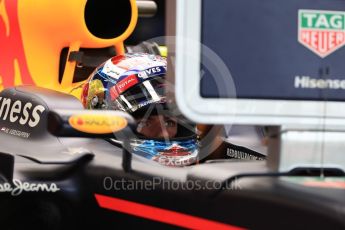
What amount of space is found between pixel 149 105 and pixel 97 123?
0.64m

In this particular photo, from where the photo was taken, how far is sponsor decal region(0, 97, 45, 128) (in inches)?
55.5

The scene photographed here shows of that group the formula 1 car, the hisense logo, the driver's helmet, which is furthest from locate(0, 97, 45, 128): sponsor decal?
the hisense logo

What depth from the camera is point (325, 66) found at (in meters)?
0.93

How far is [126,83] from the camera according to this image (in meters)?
1.63

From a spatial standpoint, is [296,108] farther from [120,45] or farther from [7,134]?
[120,45]

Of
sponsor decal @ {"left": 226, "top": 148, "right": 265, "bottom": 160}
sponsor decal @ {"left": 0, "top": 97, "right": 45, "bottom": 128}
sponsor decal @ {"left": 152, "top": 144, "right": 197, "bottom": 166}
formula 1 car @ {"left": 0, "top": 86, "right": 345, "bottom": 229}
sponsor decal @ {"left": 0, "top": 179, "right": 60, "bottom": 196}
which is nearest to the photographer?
formula 1 car @ {"left": 0, "top": 86, "right": 345, "bottom": 229}

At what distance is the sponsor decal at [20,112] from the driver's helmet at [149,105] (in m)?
0.22

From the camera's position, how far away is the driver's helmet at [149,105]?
5.16 ft

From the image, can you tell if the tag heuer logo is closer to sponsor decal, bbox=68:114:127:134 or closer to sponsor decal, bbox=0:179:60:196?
sponsor decal, bbox=68:114:127:134

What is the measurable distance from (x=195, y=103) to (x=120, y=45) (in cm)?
116

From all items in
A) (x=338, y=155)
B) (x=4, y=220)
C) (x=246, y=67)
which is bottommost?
(x=4, y=220)

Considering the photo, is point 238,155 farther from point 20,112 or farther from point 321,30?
point 321,30

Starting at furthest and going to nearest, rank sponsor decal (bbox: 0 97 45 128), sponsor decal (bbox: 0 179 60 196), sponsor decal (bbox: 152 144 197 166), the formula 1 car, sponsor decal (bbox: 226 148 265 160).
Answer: sponsor decal (bbox: 226 148 265 160) → sponsor decal (bbox: 152 144 197 166) → sponsor decal (bbox: 0 97 45 128) → sponsor decal (bbox: 0 179 60 196) → the formula 1 car

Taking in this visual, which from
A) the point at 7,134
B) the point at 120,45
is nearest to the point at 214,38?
the point at 7,134
